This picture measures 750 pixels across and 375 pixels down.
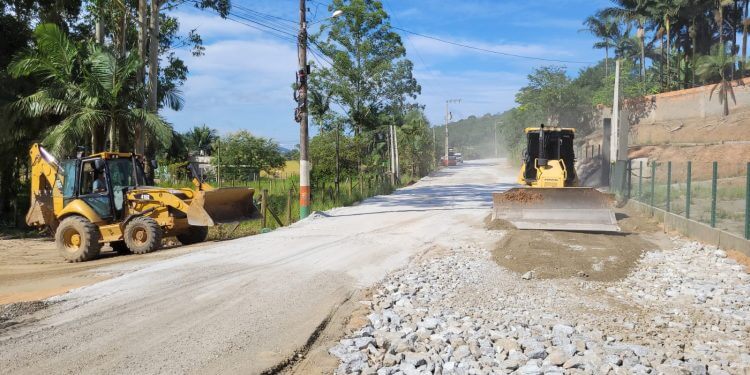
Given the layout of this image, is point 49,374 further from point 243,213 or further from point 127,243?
point 243,213

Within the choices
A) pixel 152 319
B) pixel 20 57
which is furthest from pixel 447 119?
pixel 152 319

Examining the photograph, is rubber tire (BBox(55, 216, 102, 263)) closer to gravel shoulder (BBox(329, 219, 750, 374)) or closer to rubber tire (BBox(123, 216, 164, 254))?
rubber tire (BBox(123, 216, 164, 254))

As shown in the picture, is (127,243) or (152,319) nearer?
(152,319)

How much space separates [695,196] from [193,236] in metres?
12.4

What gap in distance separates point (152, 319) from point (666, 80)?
47.4m

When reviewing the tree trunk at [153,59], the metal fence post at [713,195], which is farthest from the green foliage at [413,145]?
the metal fence post at [713,195]

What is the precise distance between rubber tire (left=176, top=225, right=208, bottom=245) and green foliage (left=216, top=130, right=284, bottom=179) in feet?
73.0

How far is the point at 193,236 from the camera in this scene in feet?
46.8

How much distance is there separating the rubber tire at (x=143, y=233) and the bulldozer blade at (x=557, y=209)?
8.06m

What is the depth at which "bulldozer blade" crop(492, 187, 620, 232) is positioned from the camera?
Answer: 13.5 meters

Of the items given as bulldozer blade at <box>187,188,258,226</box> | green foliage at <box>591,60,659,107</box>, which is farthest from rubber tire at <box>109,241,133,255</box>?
green foliage at <box>591,60,659,107</box>

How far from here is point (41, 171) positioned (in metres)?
14.4

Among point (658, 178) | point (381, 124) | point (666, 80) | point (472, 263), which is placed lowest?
point (472, 263)

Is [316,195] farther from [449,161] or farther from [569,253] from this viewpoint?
[449,161]
